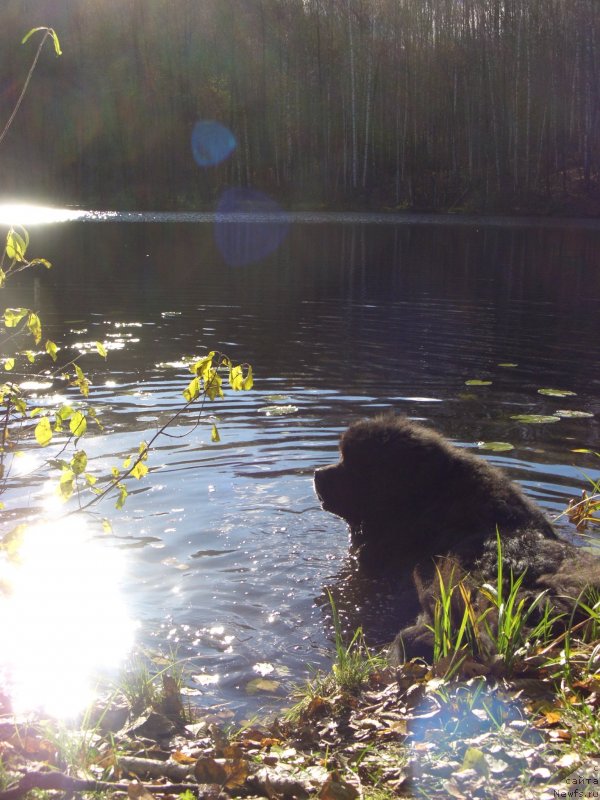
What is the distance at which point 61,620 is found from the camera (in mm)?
5703

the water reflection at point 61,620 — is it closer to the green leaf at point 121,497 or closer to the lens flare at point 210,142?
the green leaf at point 121,497

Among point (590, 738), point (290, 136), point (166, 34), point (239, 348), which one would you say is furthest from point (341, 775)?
point (166, 34)

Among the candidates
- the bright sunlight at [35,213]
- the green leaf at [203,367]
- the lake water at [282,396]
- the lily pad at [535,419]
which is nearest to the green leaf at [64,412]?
the green leaf at [203,367]

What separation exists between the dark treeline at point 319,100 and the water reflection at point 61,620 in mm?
46127

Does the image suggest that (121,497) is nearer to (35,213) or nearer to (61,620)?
(61,620)

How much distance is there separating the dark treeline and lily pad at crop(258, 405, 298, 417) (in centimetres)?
4162

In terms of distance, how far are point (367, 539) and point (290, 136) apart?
49.7 m

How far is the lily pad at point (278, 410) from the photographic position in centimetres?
1072

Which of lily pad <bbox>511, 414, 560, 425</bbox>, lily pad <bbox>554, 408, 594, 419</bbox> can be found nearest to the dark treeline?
lily pad <bbox>554, 408, 594, 419</bbox>

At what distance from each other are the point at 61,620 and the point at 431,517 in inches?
101

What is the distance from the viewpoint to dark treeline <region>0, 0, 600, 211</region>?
2029 inches

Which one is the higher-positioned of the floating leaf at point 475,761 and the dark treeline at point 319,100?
the dark treeline at point 319,100

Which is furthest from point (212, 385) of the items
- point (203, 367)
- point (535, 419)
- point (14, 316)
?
point (535, 419)

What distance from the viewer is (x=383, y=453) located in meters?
6.46
